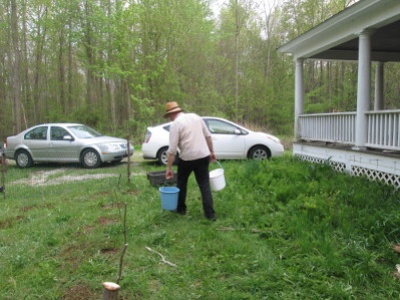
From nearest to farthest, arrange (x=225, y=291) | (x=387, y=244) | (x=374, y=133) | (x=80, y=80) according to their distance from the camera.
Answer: (x=225, y=291) → (x=387, y=244) → (x=374, y=133) → (x=80, y=80)

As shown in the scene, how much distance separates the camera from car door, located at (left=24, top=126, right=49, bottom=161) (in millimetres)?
11289

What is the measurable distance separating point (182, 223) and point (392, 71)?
66.6 feet

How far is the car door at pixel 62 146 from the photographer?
11.1 m

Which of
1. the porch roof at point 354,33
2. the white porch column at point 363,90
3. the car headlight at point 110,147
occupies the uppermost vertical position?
the porch roof at point 354,33

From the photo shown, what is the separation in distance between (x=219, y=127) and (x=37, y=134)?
6.08 m

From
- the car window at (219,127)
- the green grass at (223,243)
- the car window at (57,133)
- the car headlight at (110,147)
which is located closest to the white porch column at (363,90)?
the green grass at (223,243)

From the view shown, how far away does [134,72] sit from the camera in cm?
1919

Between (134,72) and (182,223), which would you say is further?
(134,72)

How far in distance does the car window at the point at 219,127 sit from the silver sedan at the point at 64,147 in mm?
2579

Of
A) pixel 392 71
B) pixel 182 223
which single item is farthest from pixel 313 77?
pixel 182 223

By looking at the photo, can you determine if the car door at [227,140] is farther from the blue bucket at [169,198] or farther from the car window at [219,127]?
the blue bucket at [169,198]

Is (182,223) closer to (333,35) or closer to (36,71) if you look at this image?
(333,35)

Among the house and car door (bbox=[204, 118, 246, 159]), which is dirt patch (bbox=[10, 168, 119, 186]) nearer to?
car door (bbox=[204, 118, 246, 159])

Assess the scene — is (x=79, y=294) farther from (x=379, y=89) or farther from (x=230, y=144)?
(x=379, y=89)
